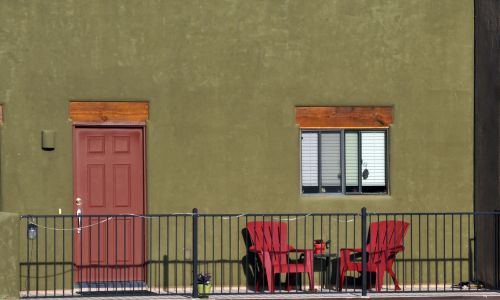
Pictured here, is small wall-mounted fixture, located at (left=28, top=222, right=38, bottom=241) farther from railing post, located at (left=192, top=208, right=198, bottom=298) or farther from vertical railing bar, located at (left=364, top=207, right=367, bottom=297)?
vertical railing bar, located at (left=364, top=207, right=367, bottom=297)

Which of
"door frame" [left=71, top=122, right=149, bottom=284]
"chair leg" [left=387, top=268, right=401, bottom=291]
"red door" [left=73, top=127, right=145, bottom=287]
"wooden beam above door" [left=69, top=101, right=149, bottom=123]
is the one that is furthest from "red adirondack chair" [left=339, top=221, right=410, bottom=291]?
"wooden beam above door" [left=69, top=101, right=149, bottom=123]

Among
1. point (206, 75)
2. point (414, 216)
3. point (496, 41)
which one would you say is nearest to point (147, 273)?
point (206, 75)

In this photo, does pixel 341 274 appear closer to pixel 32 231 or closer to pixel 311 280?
pixel 311 280

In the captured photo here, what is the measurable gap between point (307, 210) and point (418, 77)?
281 centimetres

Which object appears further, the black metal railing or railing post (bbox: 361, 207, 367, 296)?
the black metal railing

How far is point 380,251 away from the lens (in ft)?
55.9

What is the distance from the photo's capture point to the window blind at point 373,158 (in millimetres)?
17969

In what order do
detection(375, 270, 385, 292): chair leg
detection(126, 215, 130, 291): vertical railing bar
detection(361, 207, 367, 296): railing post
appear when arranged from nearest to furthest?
1. detection(361, 207, 367, 296): railing post
2. detection(126, 215, 130, 291): vertical railing bar
3. detection(375, 270, 385, 292): chair leg

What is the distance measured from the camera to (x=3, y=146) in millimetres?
17109

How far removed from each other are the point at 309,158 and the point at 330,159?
345 millimetres

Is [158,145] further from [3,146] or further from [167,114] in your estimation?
[3,146]

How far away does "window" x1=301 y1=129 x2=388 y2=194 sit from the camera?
58.6ft

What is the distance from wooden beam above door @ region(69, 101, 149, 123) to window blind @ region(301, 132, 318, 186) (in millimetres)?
2582

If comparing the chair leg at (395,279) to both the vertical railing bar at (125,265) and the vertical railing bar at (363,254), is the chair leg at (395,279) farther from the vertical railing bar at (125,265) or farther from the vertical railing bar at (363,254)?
the vertical railing bar at (125,265)
